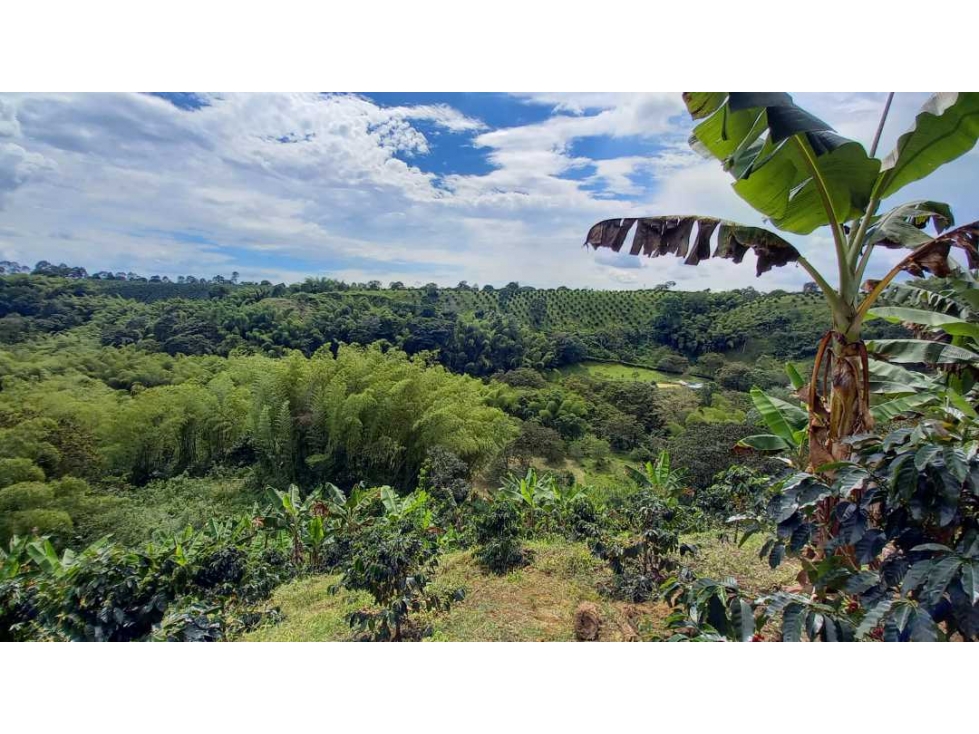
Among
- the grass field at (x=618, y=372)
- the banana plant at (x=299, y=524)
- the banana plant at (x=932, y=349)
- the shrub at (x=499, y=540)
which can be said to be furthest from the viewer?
the grass field at (x=618, y=372)

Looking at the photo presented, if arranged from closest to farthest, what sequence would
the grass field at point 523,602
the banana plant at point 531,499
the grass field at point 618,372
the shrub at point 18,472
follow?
1. the grass field at point 523,602
2. the banana plant at point 531,499
3. the shrub at point 18,472
4. the grass field at point 618,372

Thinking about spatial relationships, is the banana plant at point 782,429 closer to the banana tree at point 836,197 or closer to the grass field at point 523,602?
the banana tree at point 836,197

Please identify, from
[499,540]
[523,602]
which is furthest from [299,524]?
[523,602]

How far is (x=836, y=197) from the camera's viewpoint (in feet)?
6.31

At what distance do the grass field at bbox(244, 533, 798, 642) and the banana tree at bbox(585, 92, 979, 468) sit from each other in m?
1.18

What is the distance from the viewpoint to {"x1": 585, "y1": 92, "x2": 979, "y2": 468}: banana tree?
179cm

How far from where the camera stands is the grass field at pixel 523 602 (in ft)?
7.29

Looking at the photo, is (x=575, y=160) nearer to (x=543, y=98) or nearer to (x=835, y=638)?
(x=543, y=98)

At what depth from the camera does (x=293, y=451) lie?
21.5 feet

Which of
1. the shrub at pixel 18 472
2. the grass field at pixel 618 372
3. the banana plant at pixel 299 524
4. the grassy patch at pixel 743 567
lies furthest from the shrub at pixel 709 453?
the shrub at pixel 18 472

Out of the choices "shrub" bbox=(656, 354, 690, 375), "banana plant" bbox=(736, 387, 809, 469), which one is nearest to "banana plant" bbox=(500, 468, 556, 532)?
"banana plant" bbox=(736, 387, 809, 469)

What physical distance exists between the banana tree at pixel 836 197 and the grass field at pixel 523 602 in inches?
46.3

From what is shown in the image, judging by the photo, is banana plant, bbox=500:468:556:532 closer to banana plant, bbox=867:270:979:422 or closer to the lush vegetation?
the lush vegetation

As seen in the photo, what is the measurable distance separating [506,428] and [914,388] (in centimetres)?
588
